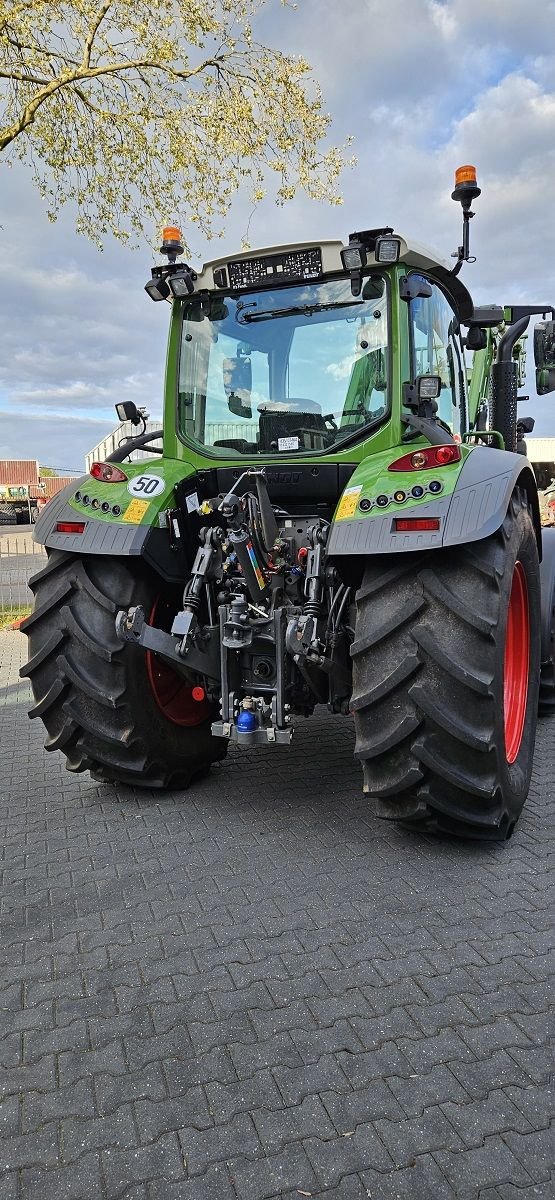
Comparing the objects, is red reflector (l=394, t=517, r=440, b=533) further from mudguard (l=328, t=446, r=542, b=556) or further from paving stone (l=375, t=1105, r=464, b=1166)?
paving stone (l=375, t=1105, r=464, b=1166)

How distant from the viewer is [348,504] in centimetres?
315

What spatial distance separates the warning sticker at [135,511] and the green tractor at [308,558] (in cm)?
2

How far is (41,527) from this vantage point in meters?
3.76

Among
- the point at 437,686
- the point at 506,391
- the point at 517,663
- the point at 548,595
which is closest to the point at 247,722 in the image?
the point at 437,686

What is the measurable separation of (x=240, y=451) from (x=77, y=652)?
4.22ft

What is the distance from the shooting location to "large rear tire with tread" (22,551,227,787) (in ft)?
11.7

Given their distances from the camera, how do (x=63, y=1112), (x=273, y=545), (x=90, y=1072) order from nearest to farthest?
(x=63, y=1112) → (x=90, y=1072) → (x=273, y=545)

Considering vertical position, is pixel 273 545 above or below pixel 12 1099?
above

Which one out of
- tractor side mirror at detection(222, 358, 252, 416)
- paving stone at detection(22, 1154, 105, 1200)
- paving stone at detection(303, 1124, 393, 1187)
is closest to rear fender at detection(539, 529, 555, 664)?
tractor side mirror at detection(222, 358, 252, 416)

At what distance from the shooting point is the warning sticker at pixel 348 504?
3113mm

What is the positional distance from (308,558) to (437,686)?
0.89 m

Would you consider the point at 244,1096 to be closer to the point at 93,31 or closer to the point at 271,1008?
the point at 271,1008

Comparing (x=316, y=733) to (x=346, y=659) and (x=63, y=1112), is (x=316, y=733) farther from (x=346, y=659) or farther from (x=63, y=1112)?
(x=63, y=1112)

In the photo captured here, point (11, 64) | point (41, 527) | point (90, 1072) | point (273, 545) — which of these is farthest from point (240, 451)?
point (11, 64)
